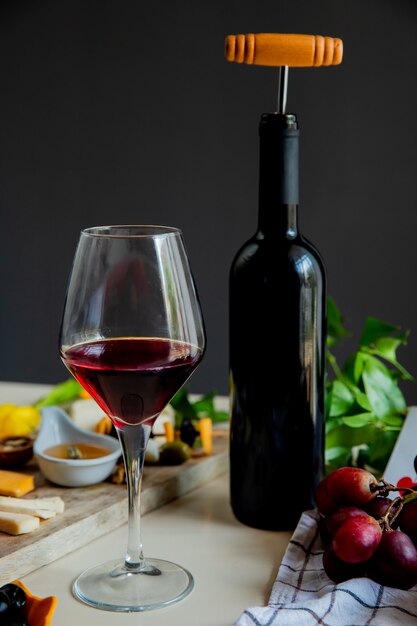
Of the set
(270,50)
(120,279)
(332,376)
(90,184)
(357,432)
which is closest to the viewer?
(120,279)

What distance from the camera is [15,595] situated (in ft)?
2.24

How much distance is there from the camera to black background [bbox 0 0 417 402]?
295 centimetres

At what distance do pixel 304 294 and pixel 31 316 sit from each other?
110 inches

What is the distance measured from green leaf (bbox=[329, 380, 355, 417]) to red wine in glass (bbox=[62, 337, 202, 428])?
38 cm

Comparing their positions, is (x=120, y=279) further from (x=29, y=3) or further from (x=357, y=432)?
(x=29, y=3)

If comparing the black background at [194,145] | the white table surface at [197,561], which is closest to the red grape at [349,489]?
the white table surface at [197,561]

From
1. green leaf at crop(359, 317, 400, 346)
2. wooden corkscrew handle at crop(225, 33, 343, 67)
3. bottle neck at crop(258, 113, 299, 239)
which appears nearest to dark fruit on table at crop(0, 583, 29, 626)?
bottle neck at crop(258, 113, 299, 239)

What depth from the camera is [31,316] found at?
362 centimetres

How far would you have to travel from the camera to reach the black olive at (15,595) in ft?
2.22

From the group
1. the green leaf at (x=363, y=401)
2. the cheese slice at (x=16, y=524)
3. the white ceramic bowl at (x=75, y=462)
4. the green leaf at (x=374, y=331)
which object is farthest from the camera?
the green leaf at (x=374, y=331)

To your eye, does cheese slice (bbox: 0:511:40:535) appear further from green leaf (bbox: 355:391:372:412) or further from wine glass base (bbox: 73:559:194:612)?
green leaf (bbox: 355:391:372:412)

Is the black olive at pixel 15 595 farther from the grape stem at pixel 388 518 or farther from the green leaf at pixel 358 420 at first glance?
the green leaf at pixel 358 420

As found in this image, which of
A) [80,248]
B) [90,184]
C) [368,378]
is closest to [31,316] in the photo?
[90,184]

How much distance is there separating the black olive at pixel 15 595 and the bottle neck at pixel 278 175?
0.47m
